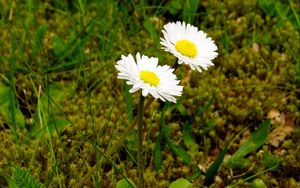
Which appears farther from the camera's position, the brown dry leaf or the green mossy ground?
the brown dry leaf

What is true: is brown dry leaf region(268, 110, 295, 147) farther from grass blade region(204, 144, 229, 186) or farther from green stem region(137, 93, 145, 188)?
green stem region(137, 93, 145, 188)

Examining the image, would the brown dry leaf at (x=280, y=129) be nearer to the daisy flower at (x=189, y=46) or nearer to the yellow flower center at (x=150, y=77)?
the daisy flower at (x=189, y=46)

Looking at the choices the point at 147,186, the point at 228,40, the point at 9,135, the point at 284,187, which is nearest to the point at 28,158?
the point at 9,135

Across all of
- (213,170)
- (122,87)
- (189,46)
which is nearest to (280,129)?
(213,170)

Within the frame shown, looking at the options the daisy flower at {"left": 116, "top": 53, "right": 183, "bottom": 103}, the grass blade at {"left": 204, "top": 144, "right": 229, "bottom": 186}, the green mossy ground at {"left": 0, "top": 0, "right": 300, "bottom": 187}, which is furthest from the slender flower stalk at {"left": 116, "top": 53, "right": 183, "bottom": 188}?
the grass blade at {"left": 204, "top": 144, "right": 229, "bottom": 186}

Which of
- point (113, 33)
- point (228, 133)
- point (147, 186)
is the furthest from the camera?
point (113, 33)

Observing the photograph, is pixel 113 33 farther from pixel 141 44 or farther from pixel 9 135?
pixel 9 135
